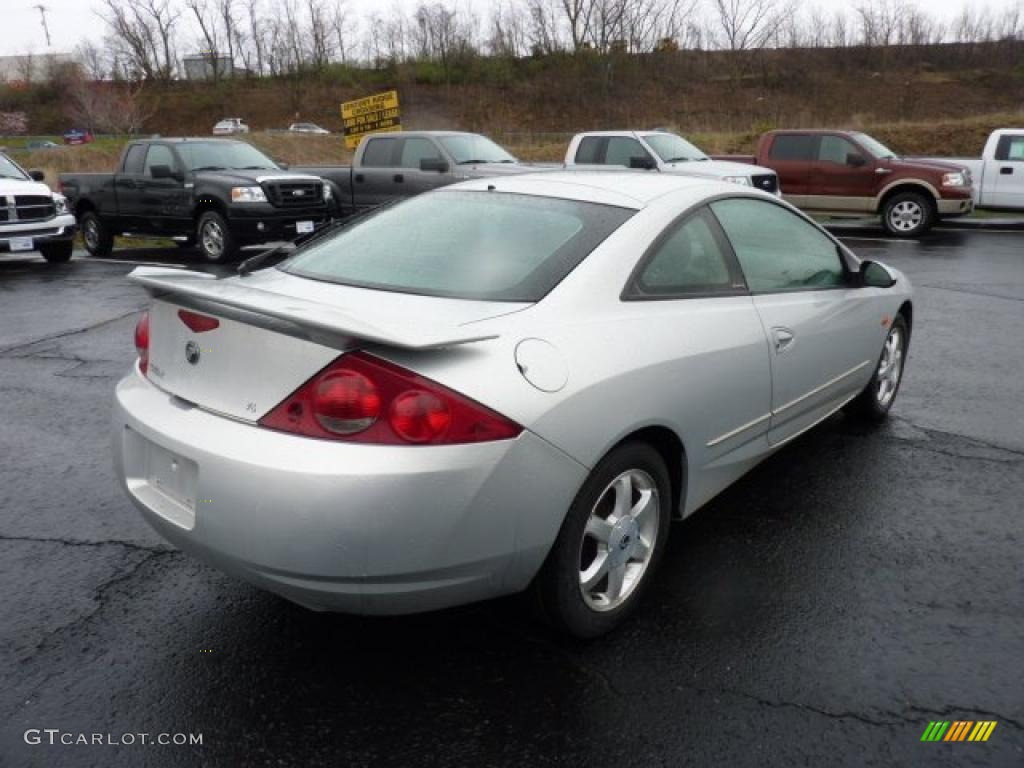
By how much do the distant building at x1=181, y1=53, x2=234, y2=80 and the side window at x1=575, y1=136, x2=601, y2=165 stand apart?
7314 cm

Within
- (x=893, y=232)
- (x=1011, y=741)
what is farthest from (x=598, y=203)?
(x=893, y=232)

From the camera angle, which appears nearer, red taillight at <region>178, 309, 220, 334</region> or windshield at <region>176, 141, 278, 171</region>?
red taillight at <region>178, 309, 220, 334</region>

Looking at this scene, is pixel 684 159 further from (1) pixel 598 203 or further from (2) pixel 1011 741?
(2) pixel 1011 741

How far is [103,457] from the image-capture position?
455 centimetres

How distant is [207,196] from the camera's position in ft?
39.7

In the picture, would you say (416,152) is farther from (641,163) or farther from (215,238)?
(641,163)

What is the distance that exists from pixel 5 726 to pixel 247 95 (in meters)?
77.1

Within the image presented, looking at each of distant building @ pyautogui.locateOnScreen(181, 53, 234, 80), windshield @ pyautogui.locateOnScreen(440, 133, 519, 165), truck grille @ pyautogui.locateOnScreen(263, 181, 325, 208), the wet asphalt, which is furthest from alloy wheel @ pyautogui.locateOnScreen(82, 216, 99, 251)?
distant building @ pyautogui.locateOnScreen(181, 53, 234, 80)

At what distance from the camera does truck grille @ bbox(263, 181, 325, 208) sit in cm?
1206

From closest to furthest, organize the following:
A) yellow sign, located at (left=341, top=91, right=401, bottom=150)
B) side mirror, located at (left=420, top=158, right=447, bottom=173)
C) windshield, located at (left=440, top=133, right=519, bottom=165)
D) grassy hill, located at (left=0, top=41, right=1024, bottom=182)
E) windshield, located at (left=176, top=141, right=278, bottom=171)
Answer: windshield, located at (left=176, top=141, right=278, bottom=171) → side mirror, located at (left=420, top=158, right=447, bottom=173) → windshield, located at (left=440, top=133, right=519, bottom=165) → yellow sign, located at (left=341, top=91, right=401, bottom=150) → grassy hill, located at (left=0, top=41, right=1024, bottom=182)

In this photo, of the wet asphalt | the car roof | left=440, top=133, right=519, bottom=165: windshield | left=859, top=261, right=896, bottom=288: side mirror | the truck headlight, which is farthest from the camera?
left=440, top=133, right=519, bottom=165: windshield

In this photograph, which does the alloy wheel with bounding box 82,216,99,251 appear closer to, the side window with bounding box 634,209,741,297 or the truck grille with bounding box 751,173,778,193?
the truck grille with bounding box 751,173,778,193

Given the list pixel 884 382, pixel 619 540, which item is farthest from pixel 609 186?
pixel 884 382

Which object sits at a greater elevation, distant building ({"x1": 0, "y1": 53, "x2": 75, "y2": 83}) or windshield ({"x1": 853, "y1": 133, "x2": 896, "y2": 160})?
distant building ({"x1": 0, "y1": 53, "x2": 75, "y2": 83})
